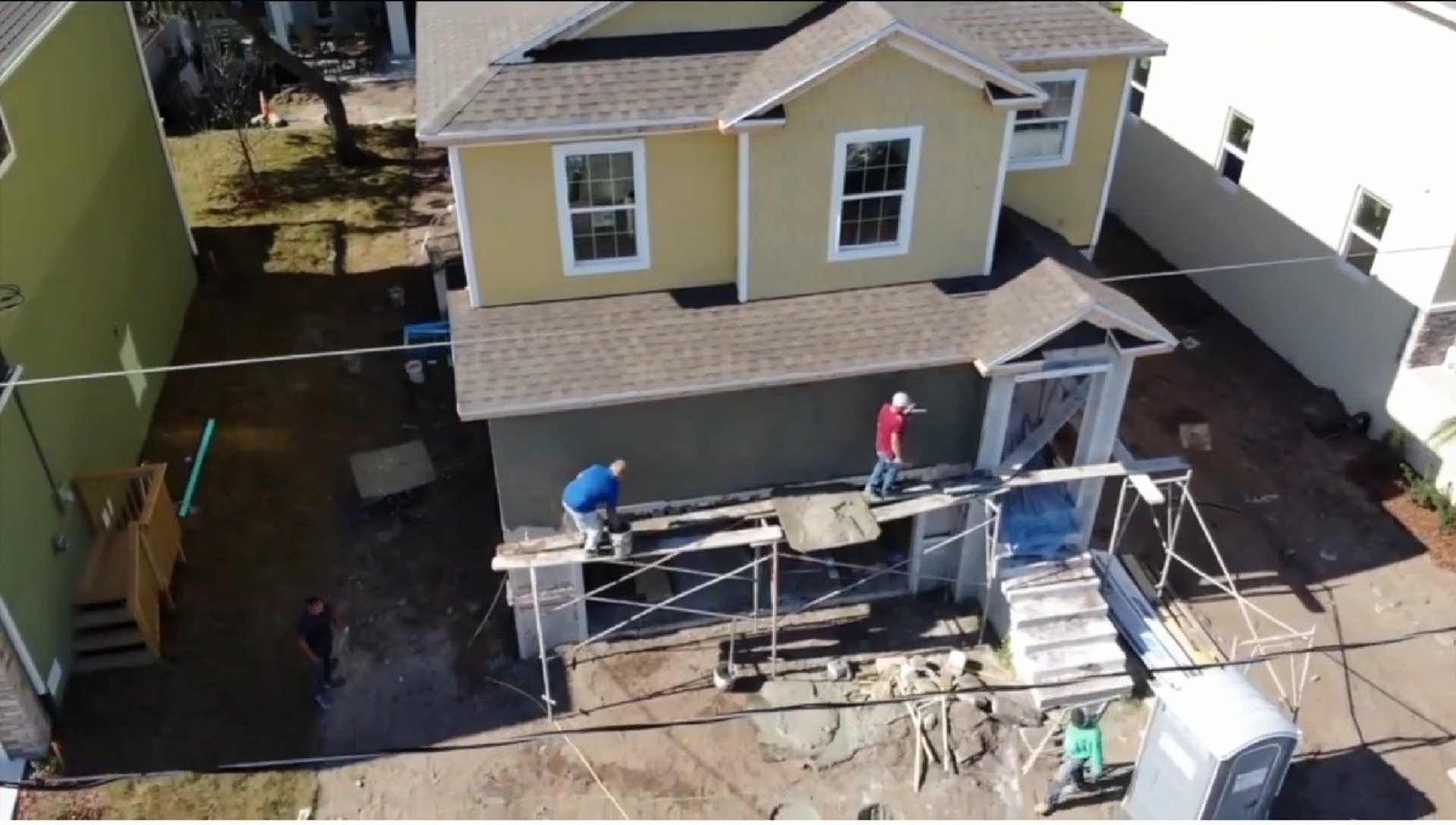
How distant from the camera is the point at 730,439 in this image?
14.5 meters

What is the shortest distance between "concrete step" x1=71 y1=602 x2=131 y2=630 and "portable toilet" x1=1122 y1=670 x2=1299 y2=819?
13.1m

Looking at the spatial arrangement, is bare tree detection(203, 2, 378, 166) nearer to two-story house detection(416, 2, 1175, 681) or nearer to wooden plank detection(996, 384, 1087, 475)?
two-story house detection(416, 2, 1175, 681)

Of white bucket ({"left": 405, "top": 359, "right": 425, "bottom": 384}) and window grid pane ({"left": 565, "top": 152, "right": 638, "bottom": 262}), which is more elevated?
window grid pane ({"left": 565, "top": 152, "right": 638, "bottom": 262})

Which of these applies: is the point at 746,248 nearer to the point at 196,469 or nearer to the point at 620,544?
the point at 620,544

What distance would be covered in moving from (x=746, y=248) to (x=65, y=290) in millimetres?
10134

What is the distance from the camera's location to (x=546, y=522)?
47.5ft

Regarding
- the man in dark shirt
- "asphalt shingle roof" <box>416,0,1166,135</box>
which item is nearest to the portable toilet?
"asphalt shingle roof" <box>416,0,1166,135</box>

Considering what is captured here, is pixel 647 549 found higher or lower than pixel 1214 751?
higher

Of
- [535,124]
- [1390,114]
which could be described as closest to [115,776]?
[535,124]

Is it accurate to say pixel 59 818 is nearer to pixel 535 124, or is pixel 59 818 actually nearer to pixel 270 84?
pixel 535 124

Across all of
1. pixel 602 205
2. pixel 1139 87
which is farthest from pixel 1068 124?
pixel 1139 87

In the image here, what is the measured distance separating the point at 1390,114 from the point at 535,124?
13.9 meters

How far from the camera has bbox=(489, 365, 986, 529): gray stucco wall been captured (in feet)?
45.7

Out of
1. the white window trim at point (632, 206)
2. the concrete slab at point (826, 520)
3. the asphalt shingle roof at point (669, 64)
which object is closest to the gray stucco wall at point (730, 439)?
the concrete slab at point (826, 520)
